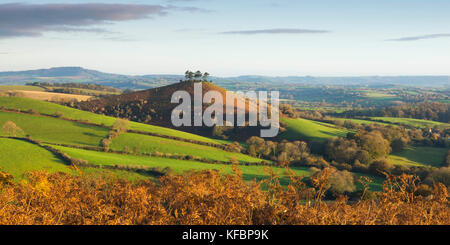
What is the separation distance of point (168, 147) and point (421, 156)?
A: 73.5m

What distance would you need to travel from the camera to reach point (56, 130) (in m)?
82.2

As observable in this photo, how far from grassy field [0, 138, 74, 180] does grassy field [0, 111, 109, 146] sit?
11.2 meters

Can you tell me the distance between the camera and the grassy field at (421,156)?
269 feet

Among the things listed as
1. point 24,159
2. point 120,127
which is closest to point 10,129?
point 24,159

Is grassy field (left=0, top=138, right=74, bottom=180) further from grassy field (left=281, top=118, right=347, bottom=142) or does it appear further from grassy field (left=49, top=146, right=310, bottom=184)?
grassy field (left=281, top=118, right=347, bottom=142)

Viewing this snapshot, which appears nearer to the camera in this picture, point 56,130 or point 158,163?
point 158,163

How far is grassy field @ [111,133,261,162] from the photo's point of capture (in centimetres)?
7369

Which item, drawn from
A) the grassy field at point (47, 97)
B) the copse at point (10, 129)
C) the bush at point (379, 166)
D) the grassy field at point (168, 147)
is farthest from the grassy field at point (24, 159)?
the grassy field at point (47, 97)

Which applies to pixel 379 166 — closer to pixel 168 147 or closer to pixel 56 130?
pixel 168 147

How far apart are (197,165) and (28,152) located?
108ft

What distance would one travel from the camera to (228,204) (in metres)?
11.5

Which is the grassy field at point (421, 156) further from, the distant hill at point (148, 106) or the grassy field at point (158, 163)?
the distant hill at point (148, 106)
